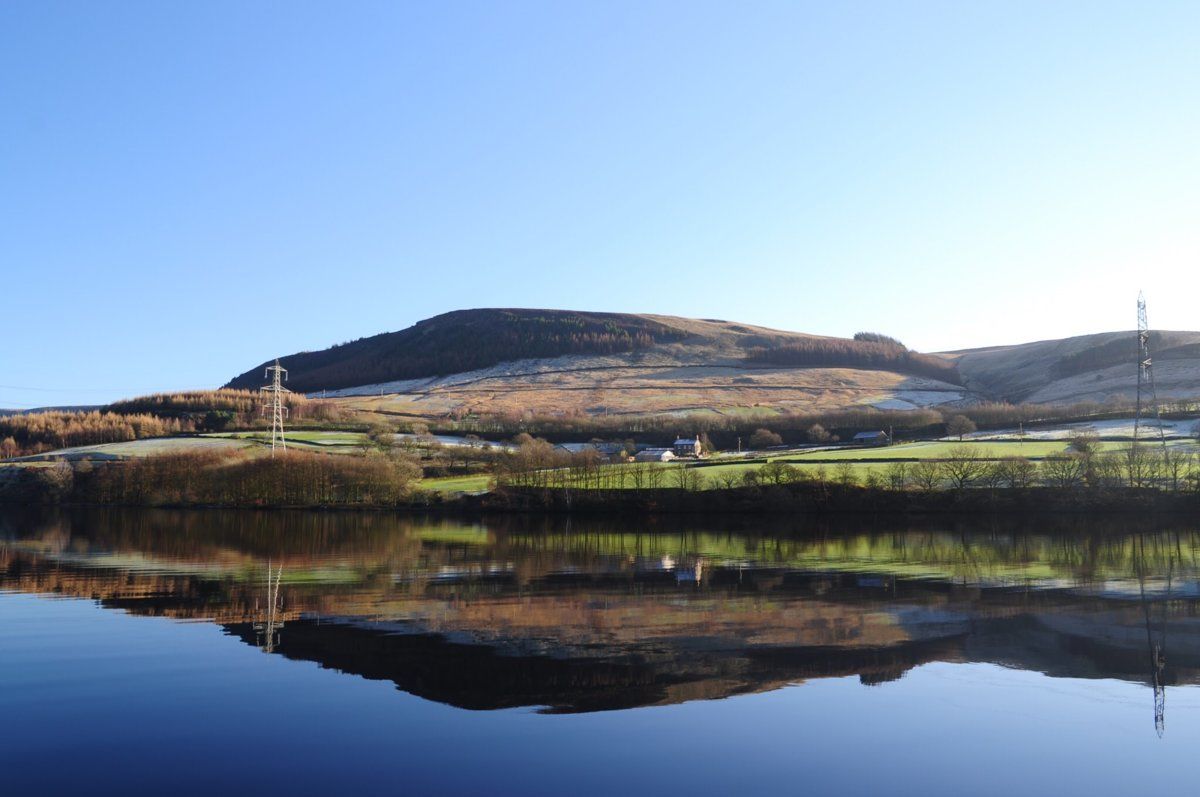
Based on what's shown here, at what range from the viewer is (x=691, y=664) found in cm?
1806

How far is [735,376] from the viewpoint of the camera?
6452 inches

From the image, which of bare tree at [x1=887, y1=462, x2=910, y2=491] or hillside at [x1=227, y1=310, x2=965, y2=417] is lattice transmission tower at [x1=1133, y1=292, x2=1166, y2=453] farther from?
hillside at [x1=227, y1=310, x2=965, y2=417]

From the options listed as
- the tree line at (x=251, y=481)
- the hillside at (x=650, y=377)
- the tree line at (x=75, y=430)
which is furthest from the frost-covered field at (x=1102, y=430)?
the tree line at (x=75, y=430)

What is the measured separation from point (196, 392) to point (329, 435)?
40.1 meters

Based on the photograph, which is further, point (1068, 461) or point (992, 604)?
point (1068, 461)

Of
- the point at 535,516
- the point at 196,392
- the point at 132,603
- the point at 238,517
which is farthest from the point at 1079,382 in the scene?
the point at 132,603

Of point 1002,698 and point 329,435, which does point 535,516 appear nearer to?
point 329,435

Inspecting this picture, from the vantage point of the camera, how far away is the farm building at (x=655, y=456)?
91250mm

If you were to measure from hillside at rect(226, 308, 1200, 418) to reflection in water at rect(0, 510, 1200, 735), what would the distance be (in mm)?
83063

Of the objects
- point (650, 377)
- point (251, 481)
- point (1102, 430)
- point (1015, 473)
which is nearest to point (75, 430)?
point (251, 481)

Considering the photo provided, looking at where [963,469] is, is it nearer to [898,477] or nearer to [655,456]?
[898,477]

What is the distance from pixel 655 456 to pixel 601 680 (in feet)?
250

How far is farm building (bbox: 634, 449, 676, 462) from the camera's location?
91250mm

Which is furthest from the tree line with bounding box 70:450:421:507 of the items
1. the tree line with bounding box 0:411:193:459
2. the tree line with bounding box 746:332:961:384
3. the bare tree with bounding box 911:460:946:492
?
the tree line with bounding box 746:332:961:384
